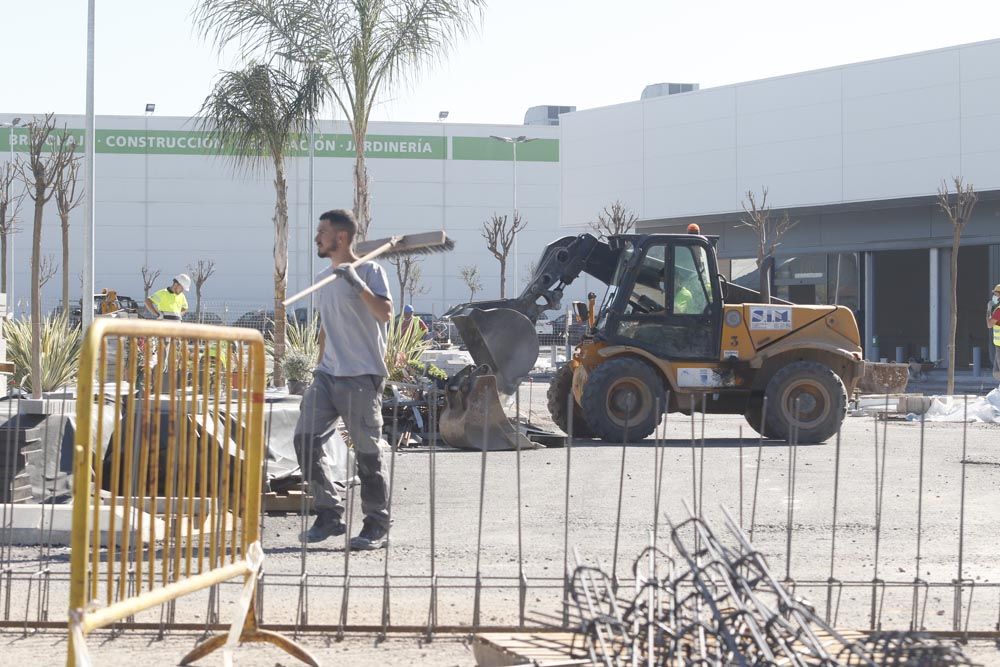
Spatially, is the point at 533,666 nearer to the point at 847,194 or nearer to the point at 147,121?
the point at 847,194

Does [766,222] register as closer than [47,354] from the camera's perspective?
No

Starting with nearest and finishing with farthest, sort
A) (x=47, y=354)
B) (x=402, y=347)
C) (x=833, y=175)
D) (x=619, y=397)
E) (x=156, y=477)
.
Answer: (x=156, y=477)
(x=619, y=397)
(x=402, y=347)
(x=47, y=354)
(x=833, y=175)

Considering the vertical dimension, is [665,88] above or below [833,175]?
above

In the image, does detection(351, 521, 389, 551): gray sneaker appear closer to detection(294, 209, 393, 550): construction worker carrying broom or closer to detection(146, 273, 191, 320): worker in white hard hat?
detection(294, 209, 393, 550): construction worker carrying broom

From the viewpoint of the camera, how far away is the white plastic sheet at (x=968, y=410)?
16.7 metres

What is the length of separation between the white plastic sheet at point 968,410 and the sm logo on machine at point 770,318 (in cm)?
351

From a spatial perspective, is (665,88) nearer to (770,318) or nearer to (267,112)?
(267,112)

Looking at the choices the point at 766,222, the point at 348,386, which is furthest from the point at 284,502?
the point at 766,222

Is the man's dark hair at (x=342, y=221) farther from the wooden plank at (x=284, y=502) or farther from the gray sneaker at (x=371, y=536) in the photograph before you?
the wooden plank at (x=284, y=502)

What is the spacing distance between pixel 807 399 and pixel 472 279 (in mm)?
42389

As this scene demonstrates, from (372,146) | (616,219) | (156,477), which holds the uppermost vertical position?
(372,146)

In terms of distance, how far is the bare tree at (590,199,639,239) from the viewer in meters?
35.4

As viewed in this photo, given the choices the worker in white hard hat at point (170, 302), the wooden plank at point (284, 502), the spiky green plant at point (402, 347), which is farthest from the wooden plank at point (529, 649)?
the worker in white hard hat at point (170, 302)

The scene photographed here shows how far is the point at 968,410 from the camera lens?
17422 mm
